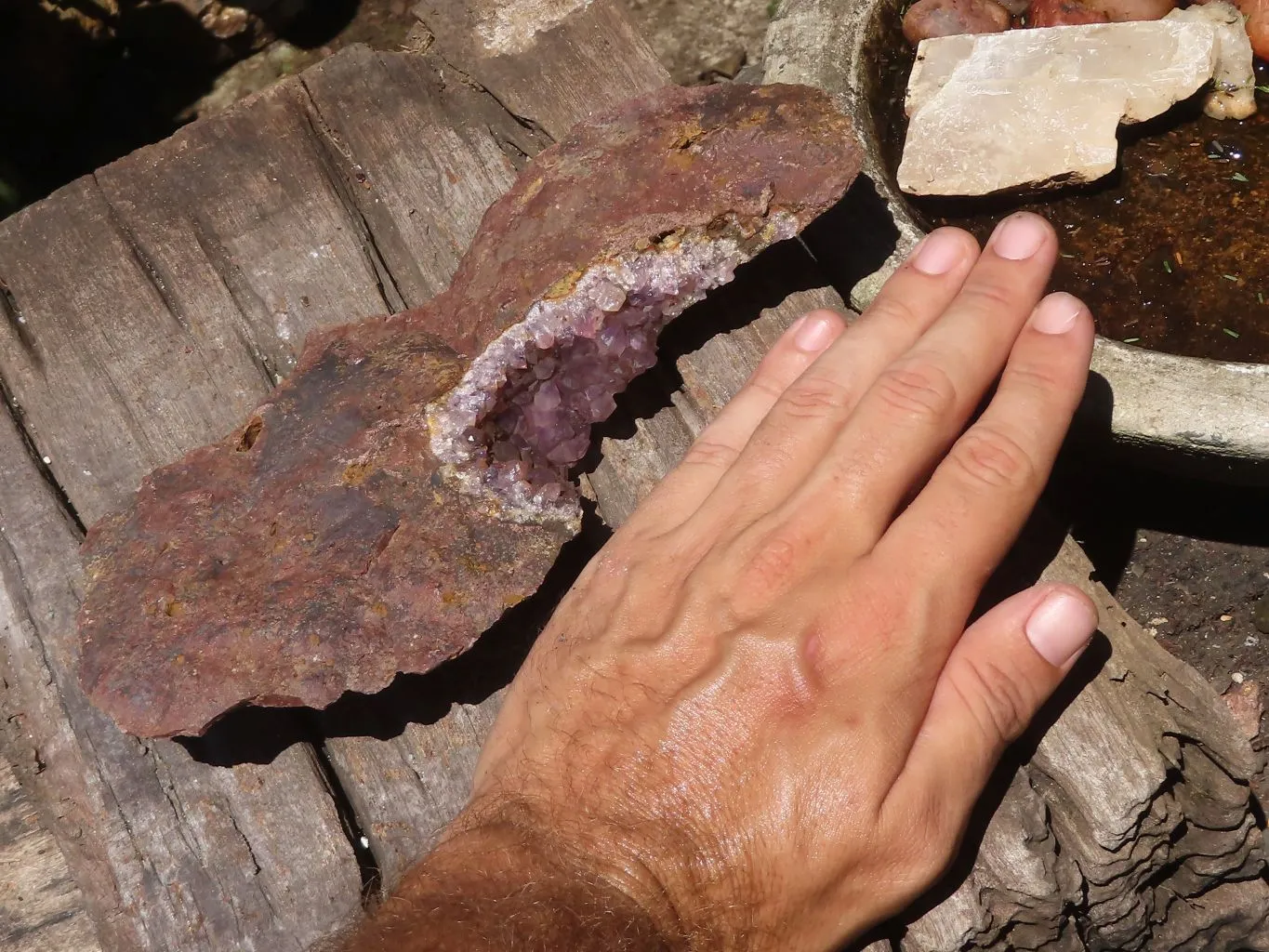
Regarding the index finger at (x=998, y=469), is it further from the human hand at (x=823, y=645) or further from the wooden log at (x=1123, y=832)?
the wooden log at (x=1123, y=832)

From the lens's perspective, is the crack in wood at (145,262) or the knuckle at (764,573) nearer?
the knuckle at (764,573)

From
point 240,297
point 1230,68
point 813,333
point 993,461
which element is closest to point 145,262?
point 240,297

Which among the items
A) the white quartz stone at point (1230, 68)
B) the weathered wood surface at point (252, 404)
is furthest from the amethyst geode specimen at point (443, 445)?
the white quartz stone at point (1230, 68)

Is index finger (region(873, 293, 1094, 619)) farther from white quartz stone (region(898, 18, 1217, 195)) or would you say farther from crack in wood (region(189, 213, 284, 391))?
crack in wood (region(189, 213, 284, 391))

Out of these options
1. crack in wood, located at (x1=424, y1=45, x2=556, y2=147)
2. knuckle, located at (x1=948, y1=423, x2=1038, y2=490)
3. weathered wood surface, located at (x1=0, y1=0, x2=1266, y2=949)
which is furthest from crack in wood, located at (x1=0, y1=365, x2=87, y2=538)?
knuckle, located at (x1=948, y1=423, x2=1038, y2=490)

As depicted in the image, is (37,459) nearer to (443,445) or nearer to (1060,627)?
(443,445)

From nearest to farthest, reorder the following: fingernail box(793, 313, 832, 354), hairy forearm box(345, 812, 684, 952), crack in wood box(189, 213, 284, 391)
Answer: hairy forearm box(345, 812, 684, 952), fingernail box(793, 313, 832, 354), crack in wood box(189, 213, 284, 391)

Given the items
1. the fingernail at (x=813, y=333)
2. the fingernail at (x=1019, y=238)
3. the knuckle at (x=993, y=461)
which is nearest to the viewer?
the knuckle at (x=993, y=461)

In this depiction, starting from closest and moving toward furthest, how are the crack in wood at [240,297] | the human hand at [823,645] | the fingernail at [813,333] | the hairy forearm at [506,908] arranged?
the hairy forearm at [506,908]
the human hand at [823,645]
the fingernail at [813,333]
the crack in wood at [240,297]
